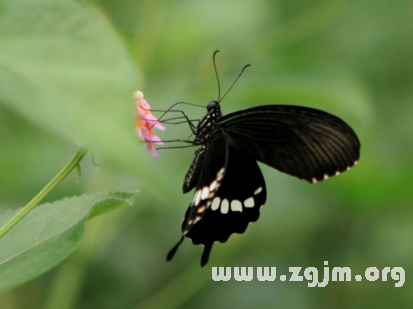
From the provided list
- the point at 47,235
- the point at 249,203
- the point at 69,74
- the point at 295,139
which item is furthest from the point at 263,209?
the point at 69,74

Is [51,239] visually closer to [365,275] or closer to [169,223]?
[169,223]

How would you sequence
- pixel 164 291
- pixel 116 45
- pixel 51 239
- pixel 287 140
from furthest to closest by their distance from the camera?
pixel 164 291 < pixel 287 140 < pixel 51 239 < pixel 116 45

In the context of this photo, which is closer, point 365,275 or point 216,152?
point 216,152

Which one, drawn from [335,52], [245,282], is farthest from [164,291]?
[335,52]

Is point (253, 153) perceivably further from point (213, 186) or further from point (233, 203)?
point (213, 186)

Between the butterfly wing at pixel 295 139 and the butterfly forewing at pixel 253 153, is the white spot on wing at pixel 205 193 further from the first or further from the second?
the butterfly wing at pixel 295 139

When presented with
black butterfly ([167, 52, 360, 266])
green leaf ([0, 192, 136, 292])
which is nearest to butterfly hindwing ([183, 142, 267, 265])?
black butterfly ([167, 52, 360, 266])

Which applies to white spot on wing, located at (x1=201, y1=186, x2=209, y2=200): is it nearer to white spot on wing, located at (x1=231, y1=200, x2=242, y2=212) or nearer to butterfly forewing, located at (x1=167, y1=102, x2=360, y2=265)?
butterfly forewing, located at (x1=167, y1=102, x2=360, y2=265)
